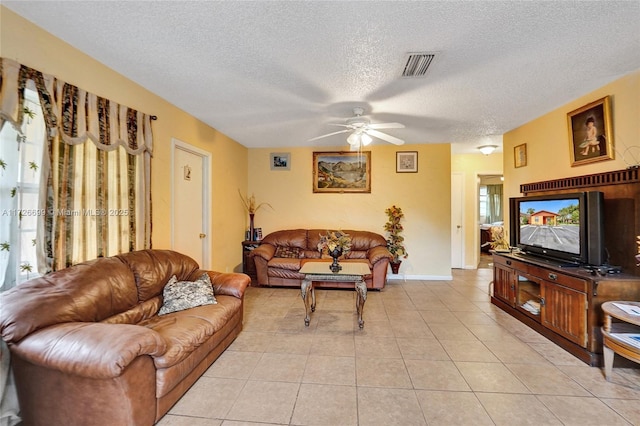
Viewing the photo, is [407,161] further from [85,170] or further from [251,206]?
[85,170]

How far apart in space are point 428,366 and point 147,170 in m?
3.33

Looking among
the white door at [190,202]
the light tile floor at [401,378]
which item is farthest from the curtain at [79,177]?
the light tile floor at [401,378]

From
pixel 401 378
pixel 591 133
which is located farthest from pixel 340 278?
pixel 591 133

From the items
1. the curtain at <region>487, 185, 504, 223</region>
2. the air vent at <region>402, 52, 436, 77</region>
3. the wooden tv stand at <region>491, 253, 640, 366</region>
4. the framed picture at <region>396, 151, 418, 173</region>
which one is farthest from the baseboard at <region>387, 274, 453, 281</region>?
the curtain at <region>487, 185, 504, 223</region>

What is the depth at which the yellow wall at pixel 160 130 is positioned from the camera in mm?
1791

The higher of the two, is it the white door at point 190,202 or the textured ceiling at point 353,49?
the textured ceiling at point 353,49

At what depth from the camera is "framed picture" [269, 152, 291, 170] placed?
218 inches

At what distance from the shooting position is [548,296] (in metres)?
2.74

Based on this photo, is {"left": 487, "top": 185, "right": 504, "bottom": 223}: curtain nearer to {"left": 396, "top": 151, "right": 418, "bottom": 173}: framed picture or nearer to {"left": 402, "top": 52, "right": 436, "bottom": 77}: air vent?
{"left": 396, "top": 151, "right": 418, "bottom": 173}: framed picture

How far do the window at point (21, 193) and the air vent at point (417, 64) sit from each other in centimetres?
279

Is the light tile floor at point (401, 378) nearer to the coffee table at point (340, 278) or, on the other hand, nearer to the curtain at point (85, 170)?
the coffee table at point (340, 278)

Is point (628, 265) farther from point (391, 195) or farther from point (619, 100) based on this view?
point (391, 195)

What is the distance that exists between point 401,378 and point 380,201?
3.59m

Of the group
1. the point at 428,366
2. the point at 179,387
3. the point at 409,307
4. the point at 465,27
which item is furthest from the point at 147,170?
the point at 409,307
